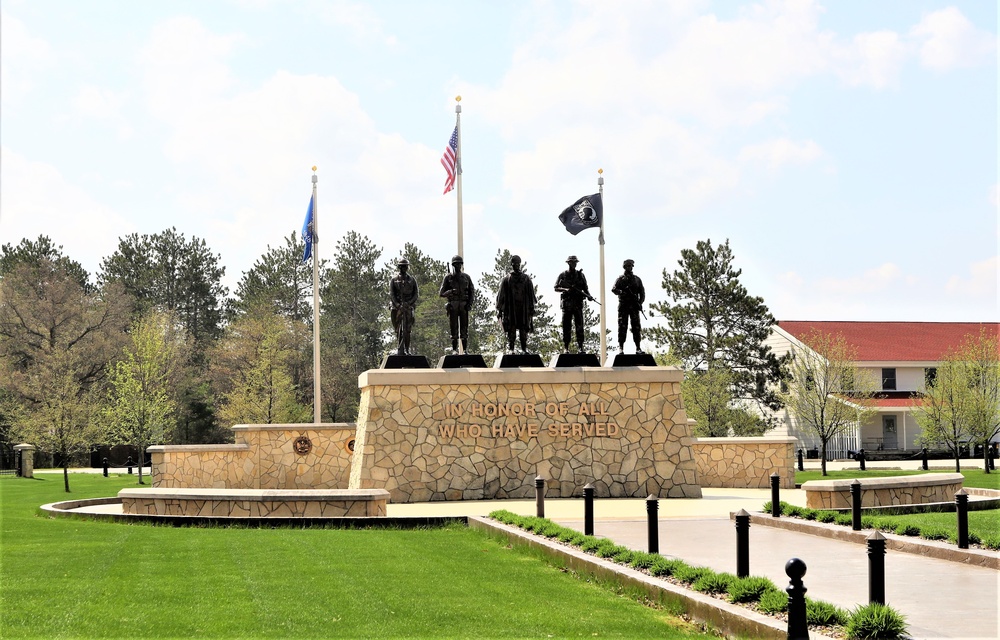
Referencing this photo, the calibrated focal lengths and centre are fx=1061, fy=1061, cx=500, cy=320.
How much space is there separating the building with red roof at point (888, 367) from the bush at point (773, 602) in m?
43.9

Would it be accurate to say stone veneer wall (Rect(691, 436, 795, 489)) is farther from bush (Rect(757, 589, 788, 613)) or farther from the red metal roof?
the red metal roof

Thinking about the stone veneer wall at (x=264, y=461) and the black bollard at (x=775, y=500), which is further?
the stone veneer wall at (x=264, y=461)

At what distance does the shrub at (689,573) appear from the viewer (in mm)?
9828

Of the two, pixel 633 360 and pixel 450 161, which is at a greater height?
pixel 450 161

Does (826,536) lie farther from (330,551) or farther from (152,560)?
(152,560)

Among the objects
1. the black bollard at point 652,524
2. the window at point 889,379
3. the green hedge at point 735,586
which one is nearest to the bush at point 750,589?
the green hedge at point 735,586

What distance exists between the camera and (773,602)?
834 cm

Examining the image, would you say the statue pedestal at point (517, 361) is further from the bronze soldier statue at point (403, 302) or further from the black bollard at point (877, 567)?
the black bollard at point (877, 567)

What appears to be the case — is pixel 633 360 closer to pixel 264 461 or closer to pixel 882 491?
pixel 882 491

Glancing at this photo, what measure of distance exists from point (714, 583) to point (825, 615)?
5.16 feet

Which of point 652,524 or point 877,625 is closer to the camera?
point 877,625

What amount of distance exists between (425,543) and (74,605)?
5.71m

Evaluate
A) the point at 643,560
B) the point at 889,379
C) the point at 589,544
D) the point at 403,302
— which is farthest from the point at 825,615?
the point at 889,379

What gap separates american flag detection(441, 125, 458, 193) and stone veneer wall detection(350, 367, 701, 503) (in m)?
6.28
